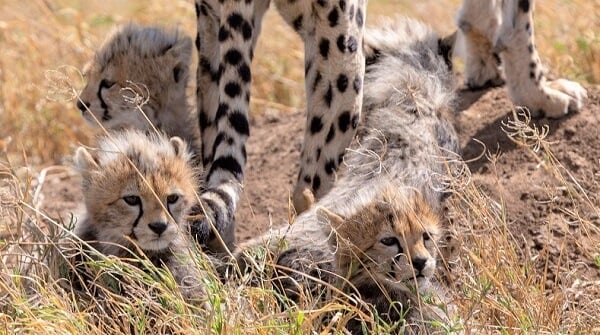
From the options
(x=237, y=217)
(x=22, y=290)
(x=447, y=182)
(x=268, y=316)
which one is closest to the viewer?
(x=268, y=316)

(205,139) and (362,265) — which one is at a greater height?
(362,265)

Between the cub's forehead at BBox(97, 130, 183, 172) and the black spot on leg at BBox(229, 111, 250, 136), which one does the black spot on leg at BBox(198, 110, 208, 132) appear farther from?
the cub's forehead at BBox(97, 130, 183, 172)

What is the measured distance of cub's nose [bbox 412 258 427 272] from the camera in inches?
104

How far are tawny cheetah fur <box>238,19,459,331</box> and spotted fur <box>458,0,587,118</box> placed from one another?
16.7 inches

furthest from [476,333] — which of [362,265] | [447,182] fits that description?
[447,182]

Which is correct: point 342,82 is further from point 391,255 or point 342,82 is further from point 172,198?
point 391,255

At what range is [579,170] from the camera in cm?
380

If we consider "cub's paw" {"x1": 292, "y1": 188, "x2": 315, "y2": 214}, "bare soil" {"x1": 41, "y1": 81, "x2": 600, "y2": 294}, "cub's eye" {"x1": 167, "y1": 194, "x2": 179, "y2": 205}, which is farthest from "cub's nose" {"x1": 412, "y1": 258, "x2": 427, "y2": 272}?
"cub's paw" {"x1": 292, "y1": 188, "x2": 315, "y2": 214}

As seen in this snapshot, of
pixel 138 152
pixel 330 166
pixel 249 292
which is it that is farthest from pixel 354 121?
pixel 249 292

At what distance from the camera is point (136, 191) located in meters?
2.88

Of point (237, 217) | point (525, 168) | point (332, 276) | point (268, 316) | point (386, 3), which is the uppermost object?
point (268, 316)

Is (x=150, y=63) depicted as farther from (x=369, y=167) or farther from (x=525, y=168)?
(x=525, y=168)

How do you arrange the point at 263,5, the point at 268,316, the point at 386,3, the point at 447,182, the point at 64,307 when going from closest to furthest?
the point at 268,316 → the point at 64,307 → the point at 447,182 → the point at 263,5 → the point at 386,3

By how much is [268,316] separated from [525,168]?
1.66m
